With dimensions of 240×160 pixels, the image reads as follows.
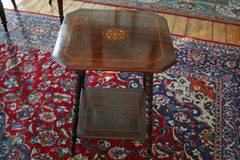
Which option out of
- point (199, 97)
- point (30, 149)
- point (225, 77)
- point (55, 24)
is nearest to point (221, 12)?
point (225, 77)

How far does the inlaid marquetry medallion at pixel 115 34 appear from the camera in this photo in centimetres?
143

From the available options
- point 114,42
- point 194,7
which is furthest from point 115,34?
point 194,7

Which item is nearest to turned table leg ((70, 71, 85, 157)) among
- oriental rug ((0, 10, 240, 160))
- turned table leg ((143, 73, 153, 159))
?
oriental rug ((0, 10, 240, 160))

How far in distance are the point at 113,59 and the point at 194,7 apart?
2.55 m

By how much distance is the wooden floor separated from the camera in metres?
2.81

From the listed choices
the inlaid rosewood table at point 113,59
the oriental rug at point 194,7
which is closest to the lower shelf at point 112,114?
the inlaid rosewood table at point 113,59

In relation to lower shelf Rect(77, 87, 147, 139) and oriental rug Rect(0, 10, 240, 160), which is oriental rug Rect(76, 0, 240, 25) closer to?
oriental rug Rect(0, 10, 240, 160)

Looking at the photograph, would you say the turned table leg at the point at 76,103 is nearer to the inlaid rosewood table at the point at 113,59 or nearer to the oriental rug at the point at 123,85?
the inlaid rosewood table at the point at 113,59

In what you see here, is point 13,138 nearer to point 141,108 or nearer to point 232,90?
point 141,108

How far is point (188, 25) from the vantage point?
296 cm

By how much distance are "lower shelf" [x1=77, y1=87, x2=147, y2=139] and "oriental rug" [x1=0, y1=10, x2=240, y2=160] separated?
14cm

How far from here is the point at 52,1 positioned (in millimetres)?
3254

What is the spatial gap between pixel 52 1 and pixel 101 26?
81.3 inches

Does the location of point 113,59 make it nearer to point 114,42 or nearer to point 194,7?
point 114,42
